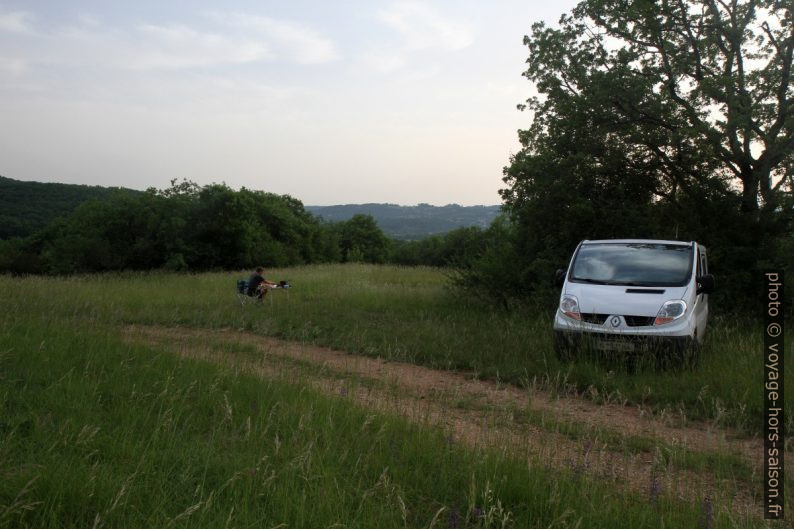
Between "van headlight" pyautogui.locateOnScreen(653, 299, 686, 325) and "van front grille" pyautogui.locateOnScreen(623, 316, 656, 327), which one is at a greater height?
"van headlight" pyautogui.locateOnScreen(653, 299, 686, 325)

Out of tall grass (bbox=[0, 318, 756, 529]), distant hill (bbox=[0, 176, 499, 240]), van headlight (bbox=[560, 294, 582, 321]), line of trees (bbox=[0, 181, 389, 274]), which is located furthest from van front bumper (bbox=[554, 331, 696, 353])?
distant hill (bbox=[0, 176, 499, 240])

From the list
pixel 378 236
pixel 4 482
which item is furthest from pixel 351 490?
pixel 378 236

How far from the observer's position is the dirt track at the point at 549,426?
392 centimetres

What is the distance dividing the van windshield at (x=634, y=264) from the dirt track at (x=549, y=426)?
2.72 metres

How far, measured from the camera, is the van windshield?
8.71 meters

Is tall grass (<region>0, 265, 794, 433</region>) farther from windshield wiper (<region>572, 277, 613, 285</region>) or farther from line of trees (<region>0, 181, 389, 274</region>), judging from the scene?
line of trees (<region>0, 181, 389, 274</region>)

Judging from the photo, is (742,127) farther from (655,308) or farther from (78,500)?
(78,500)

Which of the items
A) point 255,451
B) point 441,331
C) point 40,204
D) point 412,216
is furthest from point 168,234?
point 412,216

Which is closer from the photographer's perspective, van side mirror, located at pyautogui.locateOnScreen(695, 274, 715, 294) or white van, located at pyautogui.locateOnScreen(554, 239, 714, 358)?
white van, located at pyautogui.locateOnScreen(554, 239, 714, 358)

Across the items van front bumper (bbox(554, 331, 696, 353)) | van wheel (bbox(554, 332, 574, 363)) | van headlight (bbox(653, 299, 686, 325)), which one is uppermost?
van headlight (bbox(653, 299, 686, 325))

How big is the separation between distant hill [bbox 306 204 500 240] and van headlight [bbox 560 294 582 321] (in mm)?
87723

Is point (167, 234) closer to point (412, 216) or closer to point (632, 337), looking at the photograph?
point (632, 337)

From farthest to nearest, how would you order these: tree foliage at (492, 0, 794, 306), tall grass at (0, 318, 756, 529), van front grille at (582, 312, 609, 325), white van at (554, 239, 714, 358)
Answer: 1. tree foliage at (492, 0, 794, 306)
2. van front grille at (582, 312, 609, 325)
3. white van at (554, 239, 714, 358)
4. tall grass at (0, 318, 756, 529)

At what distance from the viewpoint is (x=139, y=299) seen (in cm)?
1589
